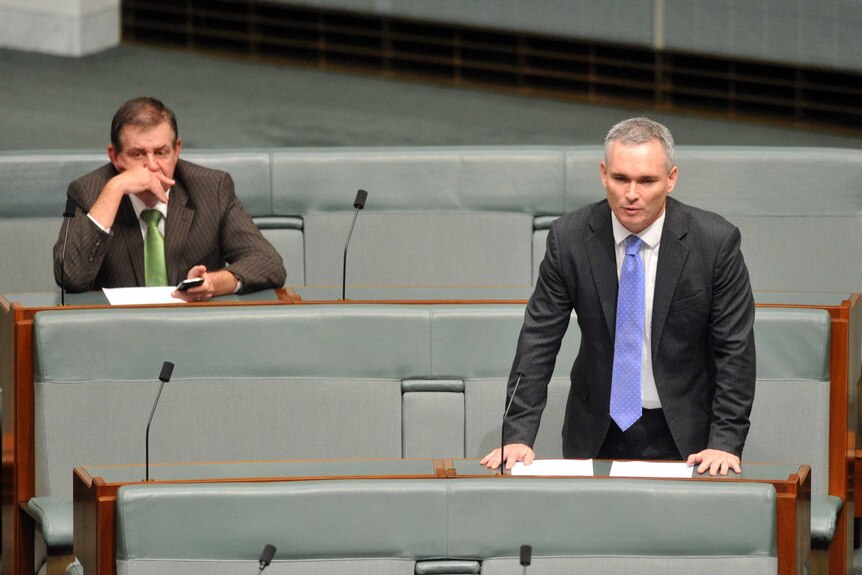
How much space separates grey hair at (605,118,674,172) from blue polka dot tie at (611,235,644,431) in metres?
0.17

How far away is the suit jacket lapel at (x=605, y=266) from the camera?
99.6 inches

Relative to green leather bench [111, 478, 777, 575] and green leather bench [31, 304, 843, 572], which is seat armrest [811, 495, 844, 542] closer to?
green leather bench [31, 304, 843, 572]

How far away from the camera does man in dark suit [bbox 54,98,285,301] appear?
3.42 meters

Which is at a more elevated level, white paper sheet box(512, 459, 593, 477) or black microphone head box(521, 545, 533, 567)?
white paper sheet box(512, 459, 593, 477)

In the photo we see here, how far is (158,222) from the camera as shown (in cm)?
355

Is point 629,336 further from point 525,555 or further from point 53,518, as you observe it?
point 53,518

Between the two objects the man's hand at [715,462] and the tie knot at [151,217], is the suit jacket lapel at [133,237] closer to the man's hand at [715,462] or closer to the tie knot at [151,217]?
the tie knot at [151,217]

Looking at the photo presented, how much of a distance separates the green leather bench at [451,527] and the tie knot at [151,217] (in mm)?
1506

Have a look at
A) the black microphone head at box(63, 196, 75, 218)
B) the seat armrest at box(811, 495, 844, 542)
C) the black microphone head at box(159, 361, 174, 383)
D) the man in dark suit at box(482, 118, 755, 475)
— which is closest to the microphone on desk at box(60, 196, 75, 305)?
the black microphone head at box(63, 196, 75, 218)

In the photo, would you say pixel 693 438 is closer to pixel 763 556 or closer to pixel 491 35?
pixel 763 556

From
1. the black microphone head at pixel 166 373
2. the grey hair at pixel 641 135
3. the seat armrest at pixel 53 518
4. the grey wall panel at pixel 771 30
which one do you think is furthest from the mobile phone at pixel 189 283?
the grey wall panel at pixel 771 30

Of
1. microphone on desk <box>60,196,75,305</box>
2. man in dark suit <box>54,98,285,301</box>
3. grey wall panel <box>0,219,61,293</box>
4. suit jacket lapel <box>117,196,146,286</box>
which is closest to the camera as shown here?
microphone on desk <box>60,196,75,305</box>

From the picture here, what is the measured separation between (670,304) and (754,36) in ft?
12.0

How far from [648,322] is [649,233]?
0.49 feet
